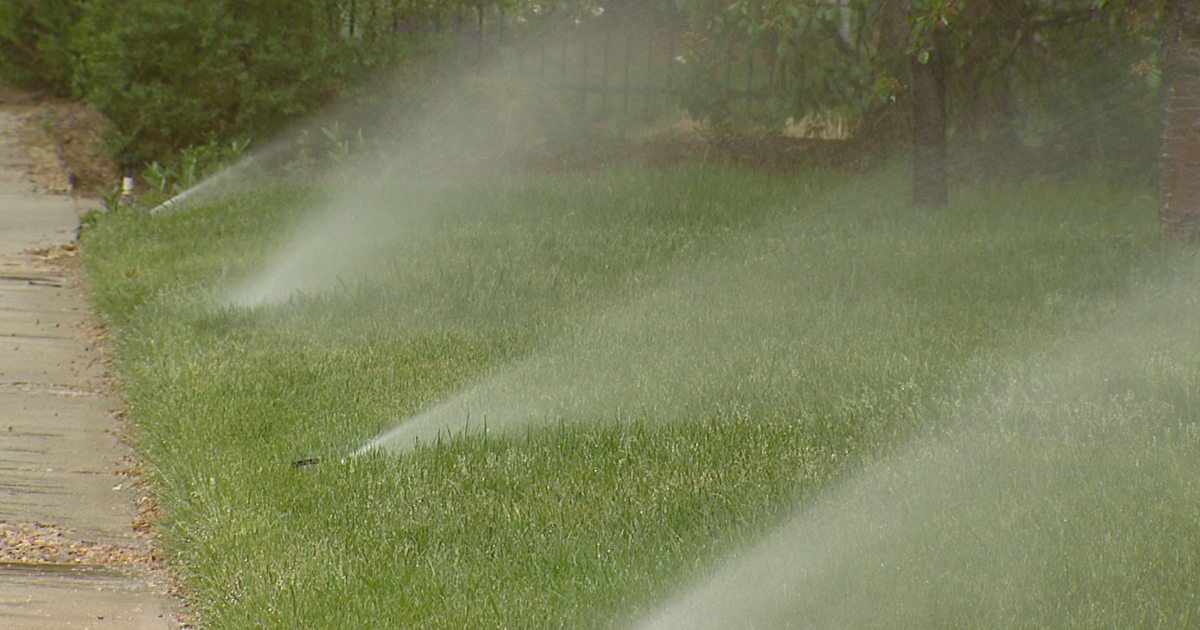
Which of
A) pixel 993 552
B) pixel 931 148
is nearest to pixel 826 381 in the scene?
pixel 993 552

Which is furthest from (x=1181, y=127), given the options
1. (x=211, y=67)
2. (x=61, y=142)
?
(x=61, y=142)

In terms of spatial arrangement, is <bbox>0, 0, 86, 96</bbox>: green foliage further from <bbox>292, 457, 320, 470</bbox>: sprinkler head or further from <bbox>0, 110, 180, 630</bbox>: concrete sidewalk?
<bbox>292, 457, 320, 470</bbox>: sprinkler head

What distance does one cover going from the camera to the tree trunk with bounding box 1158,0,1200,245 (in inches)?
237

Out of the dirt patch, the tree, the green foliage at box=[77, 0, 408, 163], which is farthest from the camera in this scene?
the dirt patch

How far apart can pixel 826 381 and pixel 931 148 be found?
11.8 ft

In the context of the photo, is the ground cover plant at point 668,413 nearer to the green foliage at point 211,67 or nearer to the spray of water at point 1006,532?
the spray of water at point 1006,532

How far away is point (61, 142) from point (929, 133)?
23.5ft

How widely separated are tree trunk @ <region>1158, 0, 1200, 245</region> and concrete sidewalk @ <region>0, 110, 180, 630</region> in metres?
4.39

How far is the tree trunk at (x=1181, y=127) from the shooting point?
19.8ft

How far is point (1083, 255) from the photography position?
6496 mm

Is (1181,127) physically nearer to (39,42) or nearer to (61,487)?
(61,487)

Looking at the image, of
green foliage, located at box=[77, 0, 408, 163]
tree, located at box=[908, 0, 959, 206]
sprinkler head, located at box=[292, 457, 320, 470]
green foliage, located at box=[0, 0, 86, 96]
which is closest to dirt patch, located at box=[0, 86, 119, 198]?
green foliage, located at box=[0, 0, 86, 96]

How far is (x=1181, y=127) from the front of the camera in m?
6.09

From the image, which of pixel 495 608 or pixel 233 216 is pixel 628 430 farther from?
pixel 233 216
